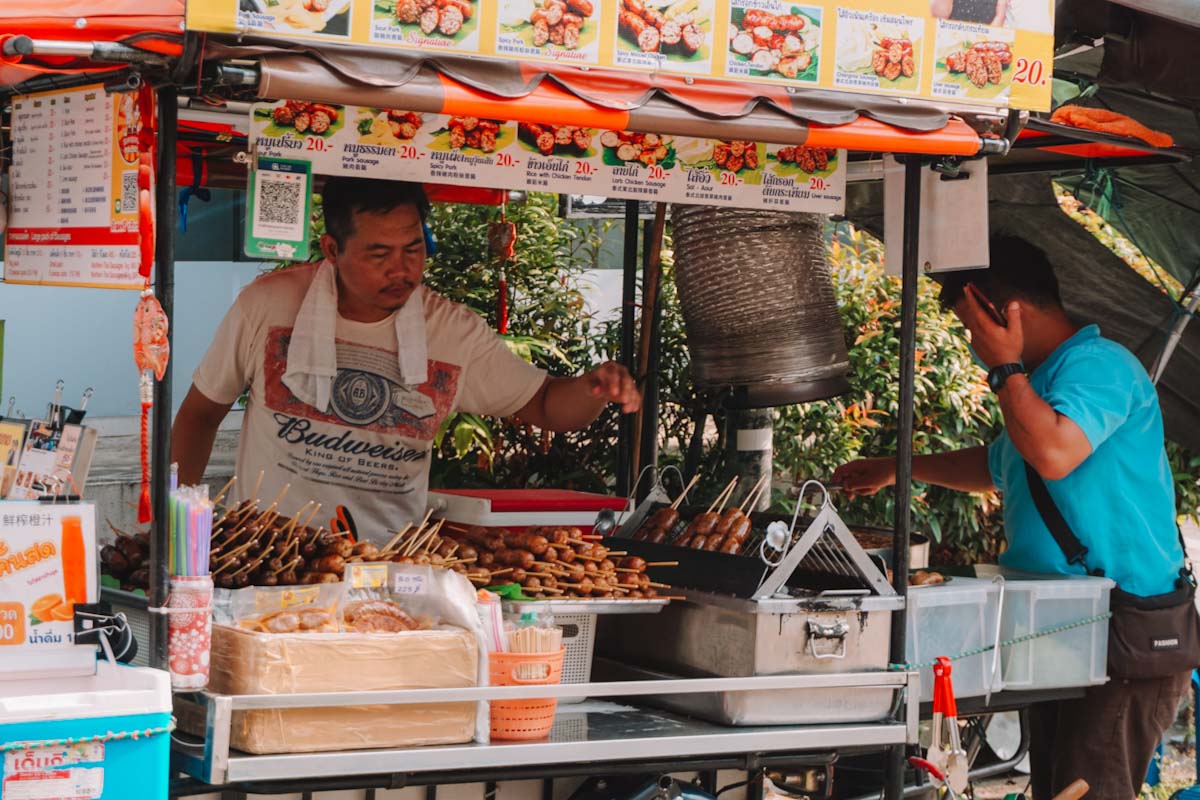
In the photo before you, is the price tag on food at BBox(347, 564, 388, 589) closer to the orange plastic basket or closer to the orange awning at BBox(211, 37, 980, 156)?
the orange plastic basket

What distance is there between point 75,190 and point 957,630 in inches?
110

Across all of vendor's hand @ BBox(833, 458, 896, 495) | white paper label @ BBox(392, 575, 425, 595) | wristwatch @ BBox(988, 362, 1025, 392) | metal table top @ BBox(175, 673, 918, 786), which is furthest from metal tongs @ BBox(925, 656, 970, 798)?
white paper label @ BBox(392, 575, 425, 595)

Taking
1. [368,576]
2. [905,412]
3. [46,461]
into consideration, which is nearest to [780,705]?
[905,412]

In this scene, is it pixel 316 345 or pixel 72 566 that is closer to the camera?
pixel 72 566

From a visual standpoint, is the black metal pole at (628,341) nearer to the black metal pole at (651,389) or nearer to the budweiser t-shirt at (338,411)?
the black metal pole at (651,389)

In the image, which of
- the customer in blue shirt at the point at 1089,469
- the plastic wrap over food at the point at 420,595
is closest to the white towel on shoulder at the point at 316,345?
the plastic wrap over food at the point at 420,595

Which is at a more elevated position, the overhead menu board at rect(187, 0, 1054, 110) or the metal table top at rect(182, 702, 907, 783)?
the overhead menu board at rect(187, 0, 1054, 110)

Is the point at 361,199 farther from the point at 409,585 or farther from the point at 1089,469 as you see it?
the point at 1089,469

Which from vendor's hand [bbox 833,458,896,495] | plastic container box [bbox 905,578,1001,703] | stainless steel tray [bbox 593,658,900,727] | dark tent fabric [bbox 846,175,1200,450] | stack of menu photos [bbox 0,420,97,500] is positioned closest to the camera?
stack of menu photos [bbox 0,420,97,500]

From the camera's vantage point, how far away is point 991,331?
4508 mm

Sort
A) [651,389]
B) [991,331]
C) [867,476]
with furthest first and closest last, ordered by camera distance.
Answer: [651,389]
[867,476]
[991,331]

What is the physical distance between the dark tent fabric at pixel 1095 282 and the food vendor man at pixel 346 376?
1951 mm

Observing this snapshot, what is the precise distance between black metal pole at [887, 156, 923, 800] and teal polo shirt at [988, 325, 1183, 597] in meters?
0.60

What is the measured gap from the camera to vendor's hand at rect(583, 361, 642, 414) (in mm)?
4746
